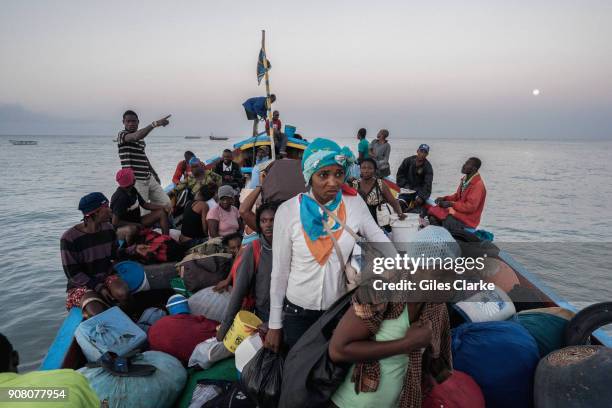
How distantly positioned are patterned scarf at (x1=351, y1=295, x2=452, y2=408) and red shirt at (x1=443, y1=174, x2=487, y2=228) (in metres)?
4.62

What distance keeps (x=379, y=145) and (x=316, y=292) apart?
398 inches

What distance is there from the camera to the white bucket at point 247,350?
2457 mm

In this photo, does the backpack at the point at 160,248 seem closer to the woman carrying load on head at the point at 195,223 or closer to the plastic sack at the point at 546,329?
Result: the woman carrying load on head at the point at 195,223

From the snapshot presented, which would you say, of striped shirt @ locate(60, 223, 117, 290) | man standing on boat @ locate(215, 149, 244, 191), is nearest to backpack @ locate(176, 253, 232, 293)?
striped shirt @ locate(60, 223, 117, 290)

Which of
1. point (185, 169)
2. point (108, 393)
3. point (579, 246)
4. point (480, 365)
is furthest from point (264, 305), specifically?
point (579, 246)

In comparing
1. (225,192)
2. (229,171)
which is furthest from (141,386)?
(229,171)

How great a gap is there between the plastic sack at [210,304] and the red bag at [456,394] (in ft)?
7.06

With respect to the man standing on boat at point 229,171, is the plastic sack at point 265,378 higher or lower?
lower

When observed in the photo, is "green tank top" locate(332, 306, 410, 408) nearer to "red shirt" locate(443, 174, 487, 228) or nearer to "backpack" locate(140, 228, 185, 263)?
"backpack" locate(140, 228, 185, 263)

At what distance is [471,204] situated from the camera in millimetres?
5930

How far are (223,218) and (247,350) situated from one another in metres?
3.16

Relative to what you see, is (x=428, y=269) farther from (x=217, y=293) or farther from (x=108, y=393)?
(x=217, y=293)

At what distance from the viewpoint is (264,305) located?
2.86m

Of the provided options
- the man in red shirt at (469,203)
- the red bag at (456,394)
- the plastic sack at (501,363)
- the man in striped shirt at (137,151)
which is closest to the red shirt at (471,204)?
the man in red shirt at (469,203)
